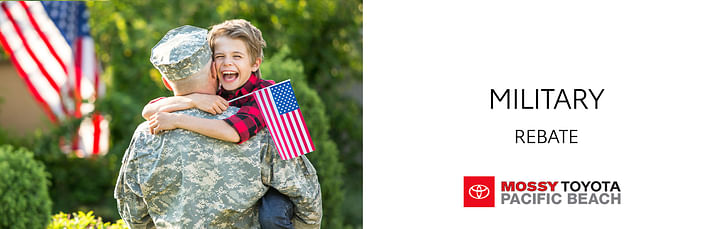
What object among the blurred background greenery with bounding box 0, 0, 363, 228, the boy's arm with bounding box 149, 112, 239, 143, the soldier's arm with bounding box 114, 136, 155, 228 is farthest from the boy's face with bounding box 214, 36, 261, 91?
the blurred background greenery with bounding box 0, 0, 363, 228

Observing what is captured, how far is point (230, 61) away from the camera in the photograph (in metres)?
3.69

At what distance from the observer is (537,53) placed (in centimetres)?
393

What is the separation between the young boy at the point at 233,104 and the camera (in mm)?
3555

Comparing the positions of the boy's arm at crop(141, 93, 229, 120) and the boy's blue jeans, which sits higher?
the boy's arm at crop(141, 93, 229, 120)

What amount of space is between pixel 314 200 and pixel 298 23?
5.67 m

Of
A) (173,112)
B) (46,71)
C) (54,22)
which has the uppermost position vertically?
(54,22)

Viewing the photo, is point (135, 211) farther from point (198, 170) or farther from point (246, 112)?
point (246, 112)

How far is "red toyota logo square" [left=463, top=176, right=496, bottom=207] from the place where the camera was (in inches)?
158

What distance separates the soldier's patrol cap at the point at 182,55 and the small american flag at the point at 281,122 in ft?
0.99

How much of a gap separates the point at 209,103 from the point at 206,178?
0.34 m

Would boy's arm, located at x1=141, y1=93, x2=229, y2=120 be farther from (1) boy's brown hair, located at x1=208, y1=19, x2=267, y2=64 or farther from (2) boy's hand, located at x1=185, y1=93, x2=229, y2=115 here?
(1) boy's brown hair, located at x1=208, y1=19, x2=267, y2=64

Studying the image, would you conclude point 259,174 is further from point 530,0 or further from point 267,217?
point 530,0

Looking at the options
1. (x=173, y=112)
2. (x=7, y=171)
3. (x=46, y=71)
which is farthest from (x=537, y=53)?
(x=46, y=71)

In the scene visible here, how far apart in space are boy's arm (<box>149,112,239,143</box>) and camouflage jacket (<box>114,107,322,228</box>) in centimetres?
5
